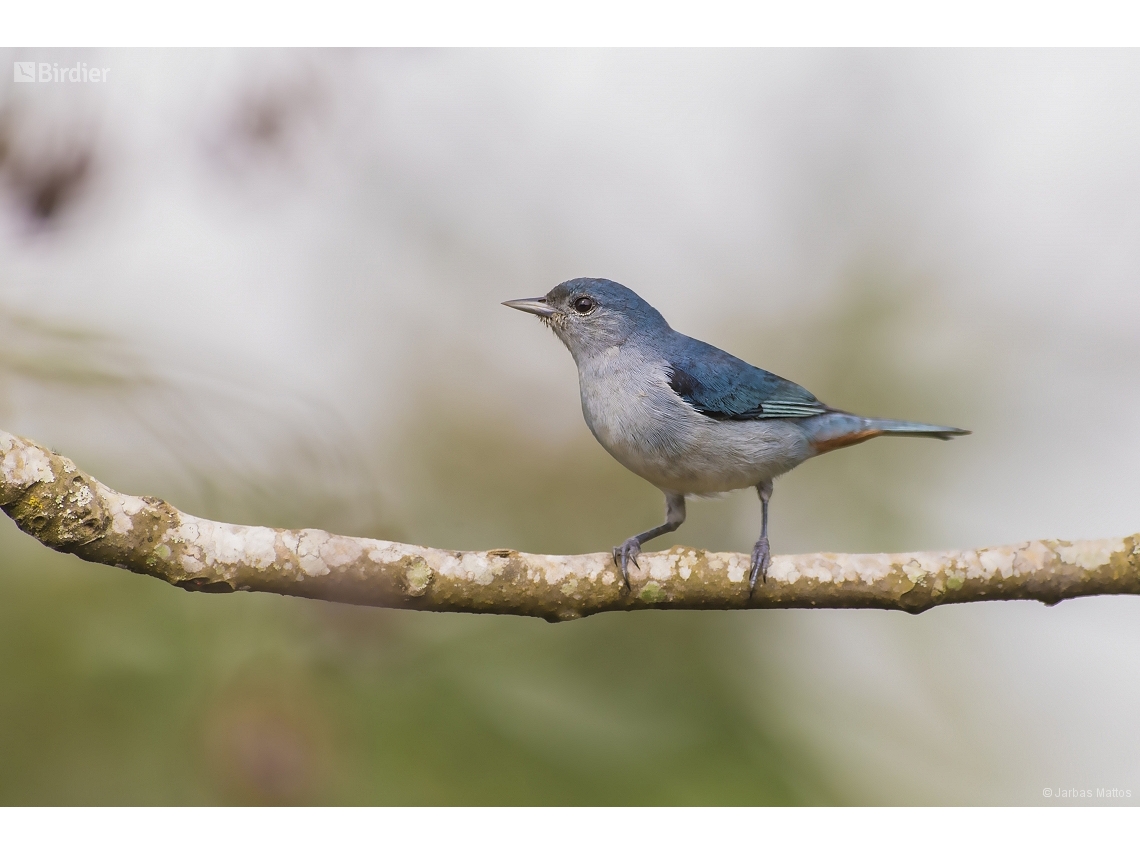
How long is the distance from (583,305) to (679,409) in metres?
0.73

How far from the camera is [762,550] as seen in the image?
9.87 ft

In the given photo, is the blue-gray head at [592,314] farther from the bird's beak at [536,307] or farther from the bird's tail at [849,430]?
the bird's tail at [849,430]

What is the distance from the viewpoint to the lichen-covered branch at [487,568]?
7.22 feet

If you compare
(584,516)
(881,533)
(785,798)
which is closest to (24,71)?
(584,516)

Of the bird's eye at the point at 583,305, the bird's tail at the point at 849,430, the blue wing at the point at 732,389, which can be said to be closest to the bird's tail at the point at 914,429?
the bird's tail at the point at 849,430

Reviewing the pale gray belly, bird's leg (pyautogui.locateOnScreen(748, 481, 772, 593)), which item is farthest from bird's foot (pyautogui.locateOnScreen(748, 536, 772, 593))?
the pale gray belly

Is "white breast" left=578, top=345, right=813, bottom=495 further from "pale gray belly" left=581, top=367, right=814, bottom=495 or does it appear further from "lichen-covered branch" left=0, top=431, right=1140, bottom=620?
"lichen-covered branch" left=0, top=431, right=1140, bottom=620

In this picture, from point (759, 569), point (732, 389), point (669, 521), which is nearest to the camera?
point (759, 569)

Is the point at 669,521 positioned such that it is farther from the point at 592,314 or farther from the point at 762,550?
the point at 592,314

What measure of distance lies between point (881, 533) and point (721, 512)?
31.7 inches

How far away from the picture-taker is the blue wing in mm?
3541

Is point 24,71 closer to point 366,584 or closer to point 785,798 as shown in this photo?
point 366,584

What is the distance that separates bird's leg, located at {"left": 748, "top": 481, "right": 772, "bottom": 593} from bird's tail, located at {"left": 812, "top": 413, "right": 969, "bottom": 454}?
27 centimetres

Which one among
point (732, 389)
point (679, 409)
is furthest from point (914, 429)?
point (679, 409)
